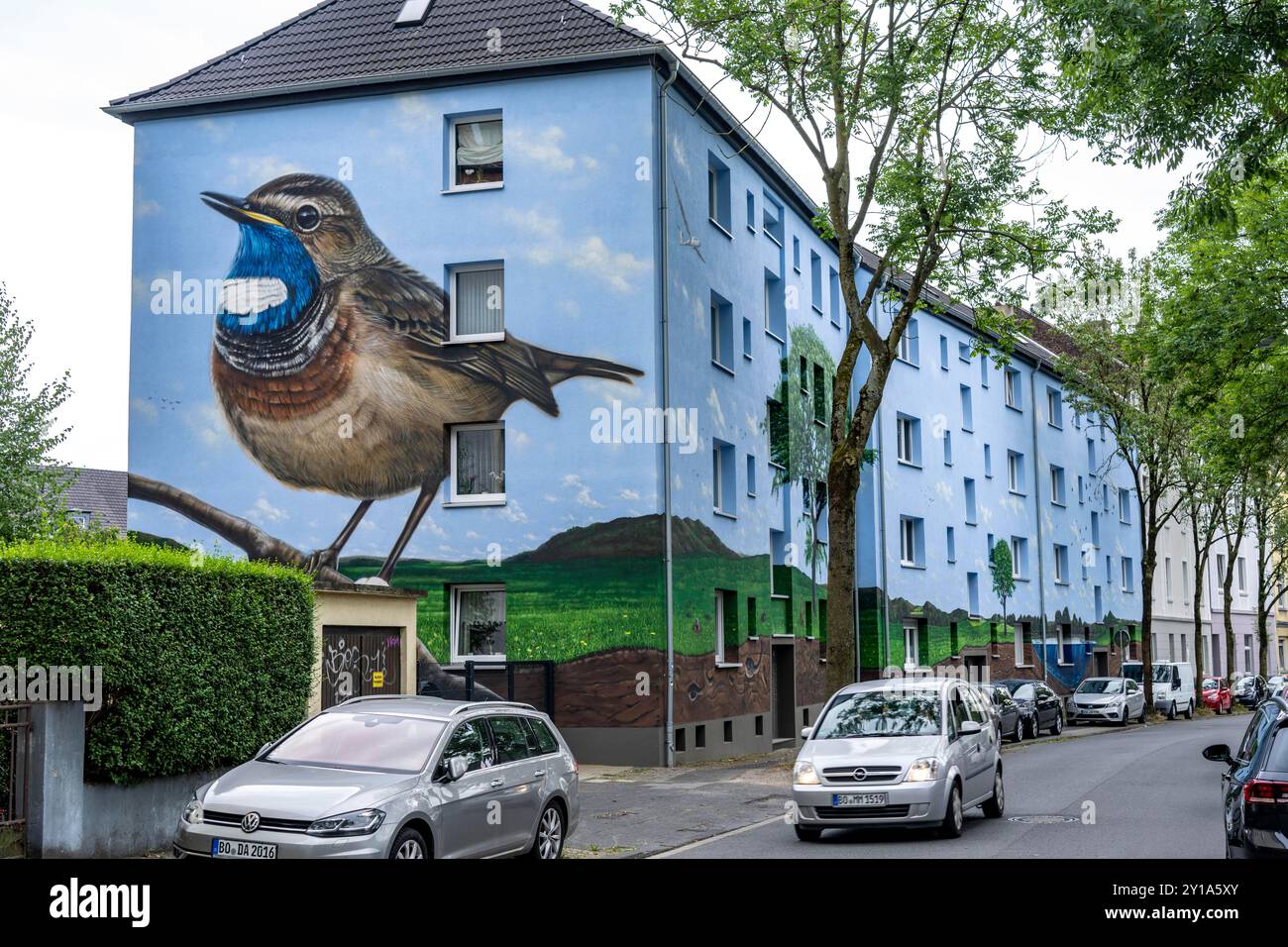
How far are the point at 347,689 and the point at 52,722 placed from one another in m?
5.95

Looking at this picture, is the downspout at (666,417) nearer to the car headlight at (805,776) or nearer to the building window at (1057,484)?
the car headlight at (805,776)

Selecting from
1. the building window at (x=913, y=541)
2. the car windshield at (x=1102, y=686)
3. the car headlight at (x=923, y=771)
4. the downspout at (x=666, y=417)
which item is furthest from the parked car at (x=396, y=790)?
the car windshield at (x=1102, y=686)

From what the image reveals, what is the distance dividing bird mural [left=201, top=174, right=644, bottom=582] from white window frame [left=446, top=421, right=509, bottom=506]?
0.60ft

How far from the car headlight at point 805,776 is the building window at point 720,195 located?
63.5 feet

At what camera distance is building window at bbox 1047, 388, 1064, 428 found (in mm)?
58000

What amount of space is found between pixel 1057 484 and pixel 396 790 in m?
52.0

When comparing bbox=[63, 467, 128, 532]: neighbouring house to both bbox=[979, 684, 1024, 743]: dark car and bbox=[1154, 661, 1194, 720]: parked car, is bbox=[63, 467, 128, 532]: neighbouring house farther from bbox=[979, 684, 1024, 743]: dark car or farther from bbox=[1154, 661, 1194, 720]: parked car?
bbox=[1154, 661, 1194, 720]: parked car

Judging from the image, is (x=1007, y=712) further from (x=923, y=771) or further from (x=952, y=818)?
(x=923, y=771)

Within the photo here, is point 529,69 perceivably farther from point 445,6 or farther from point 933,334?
point 933,334

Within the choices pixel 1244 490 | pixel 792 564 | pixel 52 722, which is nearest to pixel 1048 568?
pixel 1244 490

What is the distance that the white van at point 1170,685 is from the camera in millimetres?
49781

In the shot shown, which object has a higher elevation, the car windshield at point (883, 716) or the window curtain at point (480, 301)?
the window curtain at point (480, 301)

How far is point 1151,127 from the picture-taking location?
1514 centimetres

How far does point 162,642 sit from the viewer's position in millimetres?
13086
